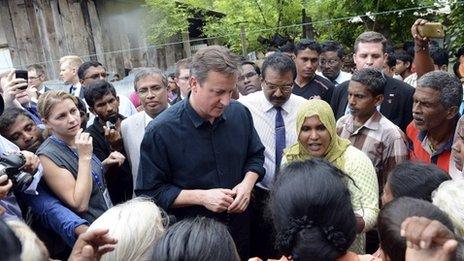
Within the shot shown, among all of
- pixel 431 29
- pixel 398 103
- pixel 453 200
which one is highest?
pixel 431 29

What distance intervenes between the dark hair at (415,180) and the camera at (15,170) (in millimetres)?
1923

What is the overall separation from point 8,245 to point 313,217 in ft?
3.45

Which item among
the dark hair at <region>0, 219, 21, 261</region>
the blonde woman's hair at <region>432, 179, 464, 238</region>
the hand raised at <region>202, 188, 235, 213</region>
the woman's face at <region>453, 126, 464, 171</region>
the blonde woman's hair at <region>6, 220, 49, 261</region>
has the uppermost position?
the dark hair at <region>0, 219, 21, 261</region>

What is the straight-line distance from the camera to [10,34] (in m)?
8.13

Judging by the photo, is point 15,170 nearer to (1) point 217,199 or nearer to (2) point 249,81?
(1) point 217,199

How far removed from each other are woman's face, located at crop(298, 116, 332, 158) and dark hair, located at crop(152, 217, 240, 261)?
1.24 metres

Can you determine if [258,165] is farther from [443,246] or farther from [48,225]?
[443,246]

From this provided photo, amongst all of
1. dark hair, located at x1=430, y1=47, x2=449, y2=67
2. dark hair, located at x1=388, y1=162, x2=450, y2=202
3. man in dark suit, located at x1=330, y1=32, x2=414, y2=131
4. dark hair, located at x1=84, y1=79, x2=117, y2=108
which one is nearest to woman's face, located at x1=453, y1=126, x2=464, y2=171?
dark hair, located at x1=388, y1=162, x2=450, y2=202

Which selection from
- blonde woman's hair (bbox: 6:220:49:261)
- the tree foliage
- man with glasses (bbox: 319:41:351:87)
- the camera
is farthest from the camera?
the tree foliage

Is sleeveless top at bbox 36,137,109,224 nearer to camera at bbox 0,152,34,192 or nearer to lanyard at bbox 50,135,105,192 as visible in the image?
lanyard at bbox 50,135,105,192

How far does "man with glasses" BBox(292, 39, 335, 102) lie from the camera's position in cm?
477

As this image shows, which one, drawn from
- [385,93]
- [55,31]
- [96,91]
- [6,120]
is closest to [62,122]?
[6,120]

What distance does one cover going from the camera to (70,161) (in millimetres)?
2756

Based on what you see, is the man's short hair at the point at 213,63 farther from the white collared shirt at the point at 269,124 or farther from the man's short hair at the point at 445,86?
the man's short hair at the point at 445,86
